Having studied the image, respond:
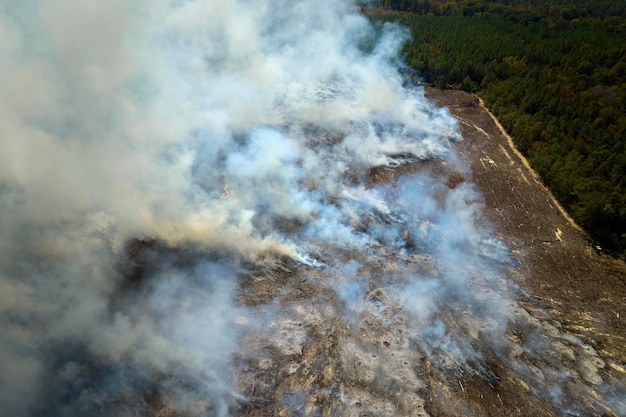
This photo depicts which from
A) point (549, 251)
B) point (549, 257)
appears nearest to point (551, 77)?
point (549, 251)

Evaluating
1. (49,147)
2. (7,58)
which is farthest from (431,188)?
(7,58)

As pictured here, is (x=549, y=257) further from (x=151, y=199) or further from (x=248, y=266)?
(x=151, y=199)

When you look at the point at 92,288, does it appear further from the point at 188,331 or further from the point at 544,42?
the point at 544,42

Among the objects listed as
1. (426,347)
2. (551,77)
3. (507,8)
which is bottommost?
(507,8)

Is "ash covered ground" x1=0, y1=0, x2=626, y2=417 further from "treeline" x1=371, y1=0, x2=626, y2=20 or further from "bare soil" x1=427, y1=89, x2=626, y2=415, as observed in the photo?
"treeline" x1=371, y1=0, x2=626, y2=20

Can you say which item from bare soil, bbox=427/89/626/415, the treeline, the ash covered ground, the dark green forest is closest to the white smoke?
the ash covered ground
